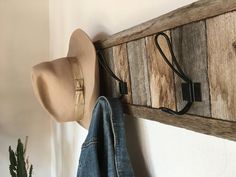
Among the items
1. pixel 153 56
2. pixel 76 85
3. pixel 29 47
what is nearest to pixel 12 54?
pixel 29 47

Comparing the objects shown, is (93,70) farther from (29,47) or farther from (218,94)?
(29,47)

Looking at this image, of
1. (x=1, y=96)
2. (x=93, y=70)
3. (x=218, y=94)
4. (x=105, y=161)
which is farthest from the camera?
(x=1, y=96)

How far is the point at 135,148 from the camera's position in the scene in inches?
24.7

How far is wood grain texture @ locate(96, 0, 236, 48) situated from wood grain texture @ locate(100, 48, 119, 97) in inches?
4.0

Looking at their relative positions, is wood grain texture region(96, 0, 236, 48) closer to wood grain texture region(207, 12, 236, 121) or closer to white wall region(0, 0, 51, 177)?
wood grain texture region(207, 12, 236, 121)

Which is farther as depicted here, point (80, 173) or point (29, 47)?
point (29, 47)

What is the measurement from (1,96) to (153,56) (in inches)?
41.7

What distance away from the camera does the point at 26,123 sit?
1412 millimetres

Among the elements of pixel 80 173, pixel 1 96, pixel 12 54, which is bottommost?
pixel 80 173

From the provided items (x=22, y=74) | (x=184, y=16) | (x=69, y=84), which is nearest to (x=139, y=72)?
(x=184, y=16)

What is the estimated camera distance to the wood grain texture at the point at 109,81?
0.66m

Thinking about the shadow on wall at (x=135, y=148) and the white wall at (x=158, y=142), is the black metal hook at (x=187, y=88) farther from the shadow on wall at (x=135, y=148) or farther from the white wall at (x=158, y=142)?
the shadow on wall at (x=135, y=148)

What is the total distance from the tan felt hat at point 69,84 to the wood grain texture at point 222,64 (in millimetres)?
430

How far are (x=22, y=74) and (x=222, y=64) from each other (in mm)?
1191
